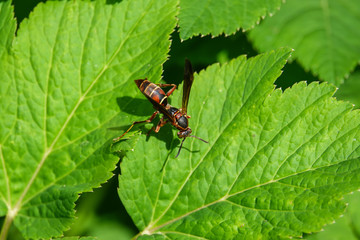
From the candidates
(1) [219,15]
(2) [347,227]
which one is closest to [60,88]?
(1) [219,15]

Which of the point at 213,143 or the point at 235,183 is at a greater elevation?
the point at 213,143

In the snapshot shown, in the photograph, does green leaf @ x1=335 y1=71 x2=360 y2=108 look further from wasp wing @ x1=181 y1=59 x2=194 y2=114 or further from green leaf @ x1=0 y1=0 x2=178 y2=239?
green leaf @ x1=0 y1=0 x2=178 y2=239

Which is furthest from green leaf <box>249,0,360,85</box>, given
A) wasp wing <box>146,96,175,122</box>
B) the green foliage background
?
wasp wing <box>146,96,175,122</box>

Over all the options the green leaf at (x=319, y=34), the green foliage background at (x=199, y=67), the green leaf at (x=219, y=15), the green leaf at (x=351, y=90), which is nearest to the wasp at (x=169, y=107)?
the green leaf at (x=219, y=15)

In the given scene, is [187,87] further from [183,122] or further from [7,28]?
[7,28]

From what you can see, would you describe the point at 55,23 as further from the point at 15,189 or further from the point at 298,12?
the point at 298,12

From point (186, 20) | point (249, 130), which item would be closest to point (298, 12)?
point (186, 20)

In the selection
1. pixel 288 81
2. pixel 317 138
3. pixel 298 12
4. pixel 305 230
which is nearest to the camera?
pixel 305 230
